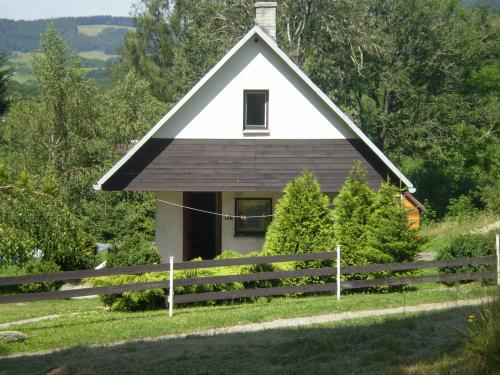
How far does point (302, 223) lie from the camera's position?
20062 mm

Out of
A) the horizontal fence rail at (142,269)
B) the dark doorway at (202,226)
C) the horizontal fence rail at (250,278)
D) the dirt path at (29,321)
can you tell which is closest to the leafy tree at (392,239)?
the horizontal fence rail at (250,278)

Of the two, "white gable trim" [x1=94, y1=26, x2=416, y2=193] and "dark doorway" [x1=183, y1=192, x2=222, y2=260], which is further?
"dark doorway" [x1=183, y1=192, x2=222, y2=260]

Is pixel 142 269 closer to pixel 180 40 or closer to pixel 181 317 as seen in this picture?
pixel 181 317

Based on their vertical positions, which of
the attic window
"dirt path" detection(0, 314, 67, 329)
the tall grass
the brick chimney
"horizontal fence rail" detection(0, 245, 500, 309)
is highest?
the brick chimney

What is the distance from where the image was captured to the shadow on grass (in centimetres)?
911

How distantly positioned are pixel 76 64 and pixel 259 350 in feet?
106

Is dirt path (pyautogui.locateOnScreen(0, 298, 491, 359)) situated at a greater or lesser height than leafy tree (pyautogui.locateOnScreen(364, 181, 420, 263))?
lesser

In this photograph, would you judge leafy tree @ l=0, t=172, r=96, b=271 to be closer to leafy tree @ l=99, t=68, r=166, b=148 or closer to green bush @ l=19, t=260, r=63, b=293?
green bush @ l=19, t=260, r=63, b=293

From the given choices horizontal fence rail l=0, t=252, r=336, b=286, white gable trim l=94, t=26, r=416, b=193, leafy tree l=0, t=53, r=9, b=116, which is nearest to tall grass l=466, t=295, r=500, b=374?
horizontal fence rail l=0, t=252, r=336, b=286

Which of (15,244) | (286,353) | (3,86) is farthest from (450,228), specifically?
(3,86)

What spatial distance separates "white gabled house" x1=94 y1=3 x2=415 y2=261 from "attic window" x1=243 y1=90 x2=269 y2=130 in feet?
0.10

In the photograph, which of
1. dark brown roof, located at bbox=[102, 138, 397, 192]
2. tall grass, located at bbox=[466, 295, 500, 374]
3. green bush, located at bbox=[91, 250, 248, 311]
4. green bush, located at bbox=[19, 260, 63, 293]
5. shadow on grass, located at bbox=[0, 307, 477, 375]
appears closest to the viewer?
tall grass, located at bbox=[466, 295, 500, 374]

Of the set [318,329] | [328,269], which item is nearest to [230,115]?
[328,269]

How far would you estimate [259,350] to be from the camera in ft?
33.2
